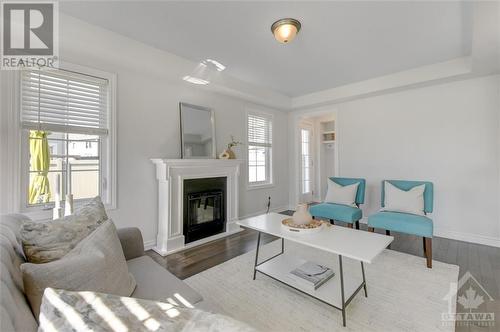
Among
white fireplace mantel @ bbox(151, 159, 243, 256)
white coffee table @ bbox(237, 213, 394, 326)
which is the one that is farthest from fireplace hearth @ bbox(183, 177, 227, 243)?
white coffee table @ bbox(237, 213, 394, 326)

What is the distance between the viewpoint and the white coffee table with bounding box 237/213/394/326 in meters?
1.66

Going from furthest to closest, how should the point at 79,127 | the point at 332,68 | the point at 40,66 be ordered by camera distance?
the point at 332,68 < the point at 79,127 < the point at 40,66

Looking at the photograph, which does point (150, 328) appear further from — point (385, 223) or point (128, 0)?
point (385, 223)

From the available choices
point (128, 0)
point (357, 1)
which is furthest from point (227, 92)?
point (357, 1)

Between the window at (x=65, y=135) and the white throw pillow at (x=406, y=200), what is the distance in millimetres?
3591

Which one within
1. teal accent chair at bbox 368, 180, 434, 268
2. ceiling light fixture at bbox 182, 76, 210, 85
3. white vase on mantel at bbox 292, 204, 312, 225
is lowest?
teal accent chair at bbox 368, 180, 434, 268

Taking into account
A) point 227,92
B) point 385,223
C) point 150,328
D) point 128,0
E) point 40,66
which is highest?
point 128,0

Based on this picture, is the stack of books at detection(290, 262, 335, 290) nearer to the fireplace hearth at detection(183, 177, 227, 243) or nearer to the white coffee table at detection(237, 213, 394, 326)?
the white coffee table at detection(237, 213, 394, 326)

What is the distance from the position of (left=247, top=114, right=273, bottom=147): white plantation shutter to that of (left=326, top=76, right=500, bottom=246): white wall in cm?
178

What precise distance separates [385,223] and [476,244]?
1.55 metres

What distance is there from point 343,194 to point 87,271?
11.2 feet

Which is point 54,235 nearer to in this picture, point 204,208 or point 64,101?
point 64,101

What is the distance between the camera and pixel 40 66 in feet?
7.39

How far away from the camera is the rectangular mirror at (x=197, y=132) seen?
11.0ft
